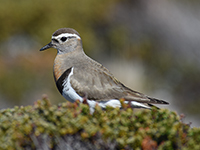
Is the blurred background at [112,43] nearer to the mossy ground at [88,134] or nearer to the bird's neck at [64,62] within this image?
the bird's neck at [64,62]

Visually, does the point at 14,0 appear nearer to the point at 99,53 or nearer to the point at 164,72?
the point at 99,53

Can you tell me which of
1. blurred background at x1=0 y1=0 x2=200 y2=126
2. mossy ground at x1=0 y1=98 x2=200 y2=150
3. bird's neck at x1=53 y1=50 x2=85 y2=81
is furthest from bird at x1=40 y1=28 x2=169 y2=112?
blurred background at x1=0 y1=0 x2=200 y2=126

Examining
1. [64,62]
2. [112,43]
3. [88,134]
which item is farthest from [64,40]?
[112,43]

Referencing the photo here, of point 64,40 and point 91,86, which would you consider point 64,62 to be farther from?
point 91,86

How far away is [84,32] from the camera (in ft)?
88.3

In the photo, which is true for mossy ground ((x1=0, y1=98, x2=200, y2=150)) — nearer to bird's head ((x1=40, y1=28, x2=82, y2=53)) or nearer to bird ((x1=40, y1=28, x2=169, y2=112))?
bird ((x1=40, y1=28, x2=169, y2=112))

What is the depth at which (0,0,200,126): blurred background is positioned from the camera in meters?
26.6

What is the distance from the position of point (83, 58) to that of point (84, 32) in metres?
16.9

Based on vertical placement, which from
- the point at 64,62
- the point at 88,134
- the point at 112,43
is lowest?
the point at 88,134

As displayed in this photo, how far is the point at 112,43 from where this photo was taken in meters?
28.0

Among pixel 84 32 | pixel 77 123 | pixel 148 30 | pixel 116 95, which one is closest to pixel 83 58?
pixel 116 95

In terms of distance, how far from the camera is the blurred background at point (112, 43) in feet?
87.3

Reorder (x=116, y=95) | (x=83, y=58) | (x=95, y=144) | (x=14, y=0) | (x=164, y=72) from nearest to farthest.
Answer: (x=95, y=144) < (x=116, y=95) < (x=83, y=58) < (x=14, y=0) < (x=164, y=72)

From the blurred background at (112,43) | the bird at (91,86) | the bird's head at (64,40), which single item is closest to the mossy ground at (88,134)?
the bird at (91,86)
